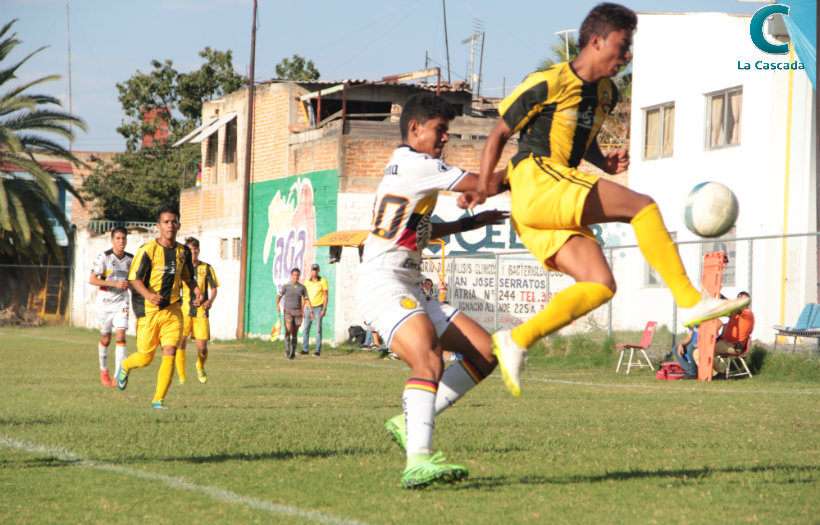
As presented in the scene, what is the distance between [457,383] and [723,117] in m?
20.3

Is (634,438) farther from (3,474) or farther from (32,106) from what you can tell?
(32,106)

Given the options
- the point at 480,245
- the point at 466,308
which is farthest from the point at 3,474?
the point at 480,245

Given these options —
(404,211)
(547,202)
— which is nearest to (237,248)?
(404,211)

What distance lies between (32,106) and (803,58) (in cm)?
2788

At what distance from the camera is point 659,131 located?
27219 millimetres

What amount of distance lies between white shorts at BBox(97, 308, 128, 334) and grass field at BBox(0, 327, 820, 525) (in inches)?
38.5

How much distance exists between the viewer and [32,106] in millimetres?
36531

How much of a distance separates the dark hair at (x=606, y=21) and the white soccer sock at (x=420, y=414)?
7.18ft

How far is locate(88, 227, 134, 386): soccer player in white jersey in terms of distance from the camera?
48.0 feet

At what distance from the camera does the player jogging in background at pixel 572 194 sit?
215 inches

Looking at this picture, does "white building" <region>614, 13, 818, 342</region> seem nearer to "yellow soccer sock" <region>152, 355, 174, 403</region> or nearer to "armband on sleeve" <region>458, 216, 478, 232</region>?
"yellow soccer sock" <region>152, 355, 174, 403</region>

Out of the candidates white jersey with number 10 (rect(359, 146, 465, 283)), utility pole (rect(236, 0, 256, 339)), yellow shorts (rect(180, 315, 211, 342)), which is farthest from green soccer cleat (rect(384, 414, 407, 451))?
utility pole (rect(236, 0, 256, 339))

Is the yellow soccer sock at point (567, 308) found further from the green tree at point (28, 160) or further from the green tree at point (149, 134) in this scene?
the green tree at point (149, 134)

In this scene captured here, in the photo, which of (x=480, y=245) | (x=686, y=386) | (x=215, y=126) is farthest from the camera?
(x=215, y=126)
